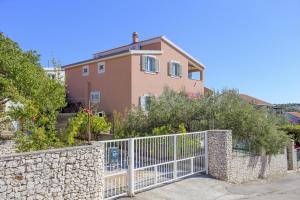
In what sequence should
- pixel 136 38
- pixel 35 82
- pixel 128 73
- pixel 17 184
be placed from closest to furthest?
pixel 17 184, pixel 35 82, pixel 128 73, pixel 136 38

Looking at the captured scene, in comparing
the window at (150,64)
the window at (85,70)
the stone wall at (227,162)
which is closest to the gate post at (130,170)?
the stone wall at (227,162)

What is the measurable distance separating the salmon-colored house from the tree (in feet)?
36.9

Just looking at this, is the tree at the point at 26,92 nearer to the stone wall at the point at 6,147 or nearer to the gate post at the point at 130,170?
the gate post at the point at 130,170

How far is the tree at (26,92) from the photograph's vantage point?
42.4 ft

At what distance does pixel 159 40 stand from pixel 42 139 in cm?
2000

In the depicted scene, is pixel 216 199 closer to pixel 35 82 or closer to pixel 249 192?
pixel 249 192

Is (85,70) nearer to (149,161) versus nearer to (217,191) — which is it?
(149,161)

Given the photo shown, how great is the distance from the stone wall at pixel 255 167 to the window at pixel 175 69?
13.1 meters

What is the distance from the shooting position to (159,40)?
30.5 m

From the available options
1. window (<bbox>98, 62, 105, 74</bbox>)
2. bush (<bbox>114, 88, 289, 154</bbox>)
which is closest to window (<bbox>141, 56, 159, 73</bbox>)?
window (<bbox>98, 62, 105, 74</bbox>)

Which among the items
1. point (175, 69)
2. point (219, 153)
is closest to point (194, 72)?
point (175, 69)

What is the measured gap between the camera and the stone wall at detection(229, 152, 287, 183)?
Answer: 1653cm

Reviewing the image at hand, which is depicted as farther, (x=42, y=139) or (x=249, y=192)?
(x=249, y=192)

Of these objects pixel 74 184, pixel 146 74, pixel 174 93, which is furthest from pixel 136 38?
pixel 74 184
